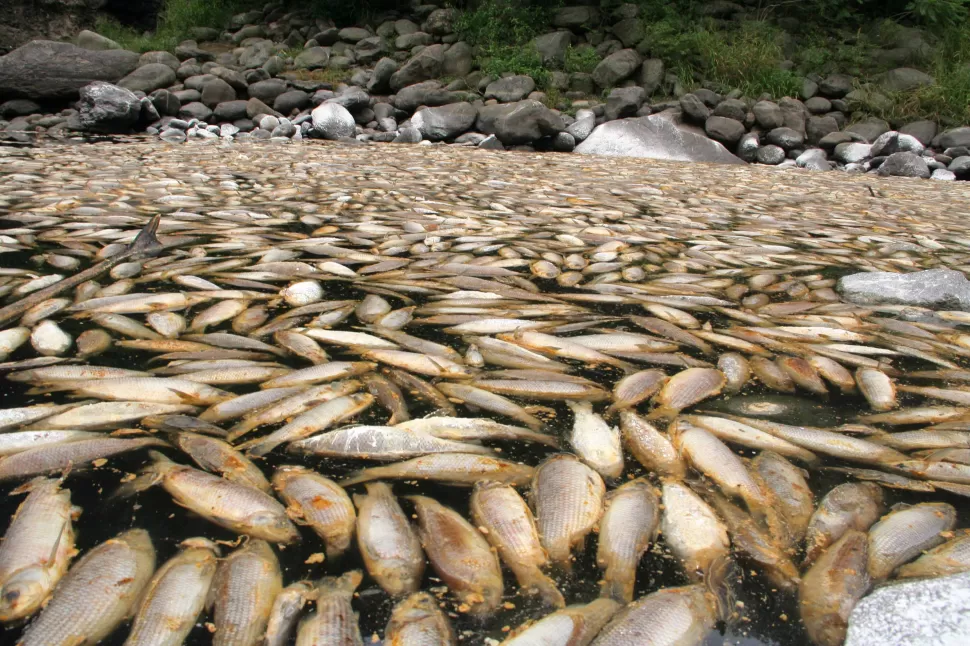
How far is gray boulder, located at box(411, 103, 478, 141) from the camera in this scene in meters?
9.38

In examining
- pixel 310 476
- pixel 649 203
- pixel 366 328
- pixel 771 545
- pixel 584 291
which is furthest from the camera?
pixel 649 203

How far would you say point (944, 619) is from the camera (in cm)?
76

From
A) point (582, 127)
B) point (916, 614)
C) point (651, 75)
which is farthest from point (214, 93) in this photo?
point (916, 614)

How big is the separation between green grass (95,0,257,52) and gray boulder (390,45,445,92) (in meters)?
6.08

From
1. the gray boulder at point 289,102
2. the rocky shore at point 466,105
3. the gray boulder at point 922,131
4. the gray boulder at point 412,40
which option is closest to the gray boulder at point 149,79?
the rocky shore at point 466,105

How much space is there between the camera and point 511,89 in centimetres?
1080

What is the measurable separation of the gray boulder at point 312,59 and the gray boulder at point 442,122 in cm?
398

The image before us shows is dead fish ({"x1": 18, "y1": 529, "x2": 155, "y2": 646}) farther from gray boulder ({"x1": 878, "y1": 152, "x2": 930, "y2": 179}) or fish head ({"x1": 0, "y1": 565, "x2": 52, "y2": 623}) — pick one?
gray boulder ({"x1": 878, "y1": 152, "x2": 930, "y2": 179})

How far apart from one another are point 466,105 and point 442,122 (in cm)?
54

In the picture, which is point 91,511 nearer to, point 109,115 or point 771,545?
point 771,545

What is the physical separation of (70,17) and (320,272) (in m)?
16.8

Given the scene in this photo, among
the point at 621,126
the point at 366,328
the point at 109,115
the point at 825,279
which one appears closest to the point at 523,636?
the point at 366,328

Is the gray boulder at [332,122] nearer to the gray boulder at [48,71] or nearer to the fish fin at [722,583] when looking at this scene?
the gray boulder at [48,71]

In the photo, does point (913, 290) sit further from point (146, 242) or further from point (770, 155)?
point (770, 155)
